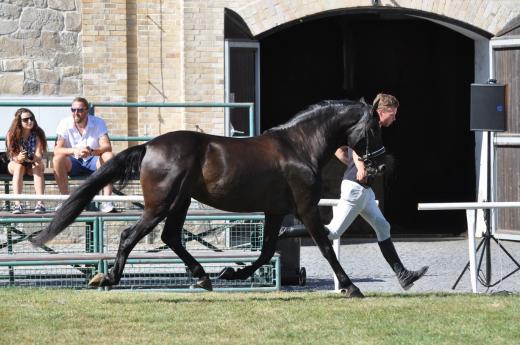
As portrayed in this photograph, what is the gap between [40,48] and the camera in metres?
18.4

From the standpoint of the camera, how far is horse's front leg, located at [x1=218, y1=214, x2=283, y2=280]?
38.5 feet

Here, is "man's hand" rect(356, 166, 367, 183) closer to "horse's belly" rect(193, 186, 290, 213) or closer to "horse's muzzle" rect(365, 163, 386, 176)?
"horse's muzzle" rect(365, 163, 386, 176)

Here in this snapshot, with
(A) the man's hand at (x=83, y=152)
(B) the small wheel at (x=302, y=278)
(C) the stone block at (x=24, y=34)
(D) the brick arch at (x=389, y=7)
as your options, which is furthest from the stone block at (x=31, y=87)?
(B) the small wheel at (x=302, y=278)

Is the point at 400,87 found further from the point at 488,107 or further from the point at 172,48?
the point at 488,107

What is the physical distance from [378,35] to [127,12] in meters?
4.98

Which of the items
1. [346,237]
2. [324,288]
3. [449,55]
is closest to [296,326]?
[324,288]

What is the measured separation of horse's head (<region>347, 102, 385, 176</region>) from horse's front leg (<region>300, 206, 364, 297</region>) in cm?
67

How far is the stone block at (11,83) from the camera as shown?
18.3 m

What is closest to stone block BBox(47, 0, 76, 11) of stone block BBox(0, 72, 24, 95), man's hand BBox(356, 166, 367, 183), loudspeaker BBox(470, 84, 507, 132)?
stone block BBox(0, 72, 24, 95)

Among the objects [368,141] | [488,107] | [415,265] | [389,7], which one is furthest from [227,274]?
[389,7]

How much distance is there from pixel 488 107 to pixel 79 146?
4724 mm

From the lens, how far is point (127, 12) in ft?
60.4

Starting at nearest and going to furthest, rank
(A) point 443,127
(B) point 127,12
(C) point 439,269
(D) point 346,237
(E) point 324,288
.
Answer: (E) point 324,288 → (C) point 439,269 → (B) point 127,12 → (D) point 346,237 → (A) point 443,127

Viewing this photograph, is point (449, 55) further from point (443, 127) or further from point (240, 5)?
point (240, 5)
